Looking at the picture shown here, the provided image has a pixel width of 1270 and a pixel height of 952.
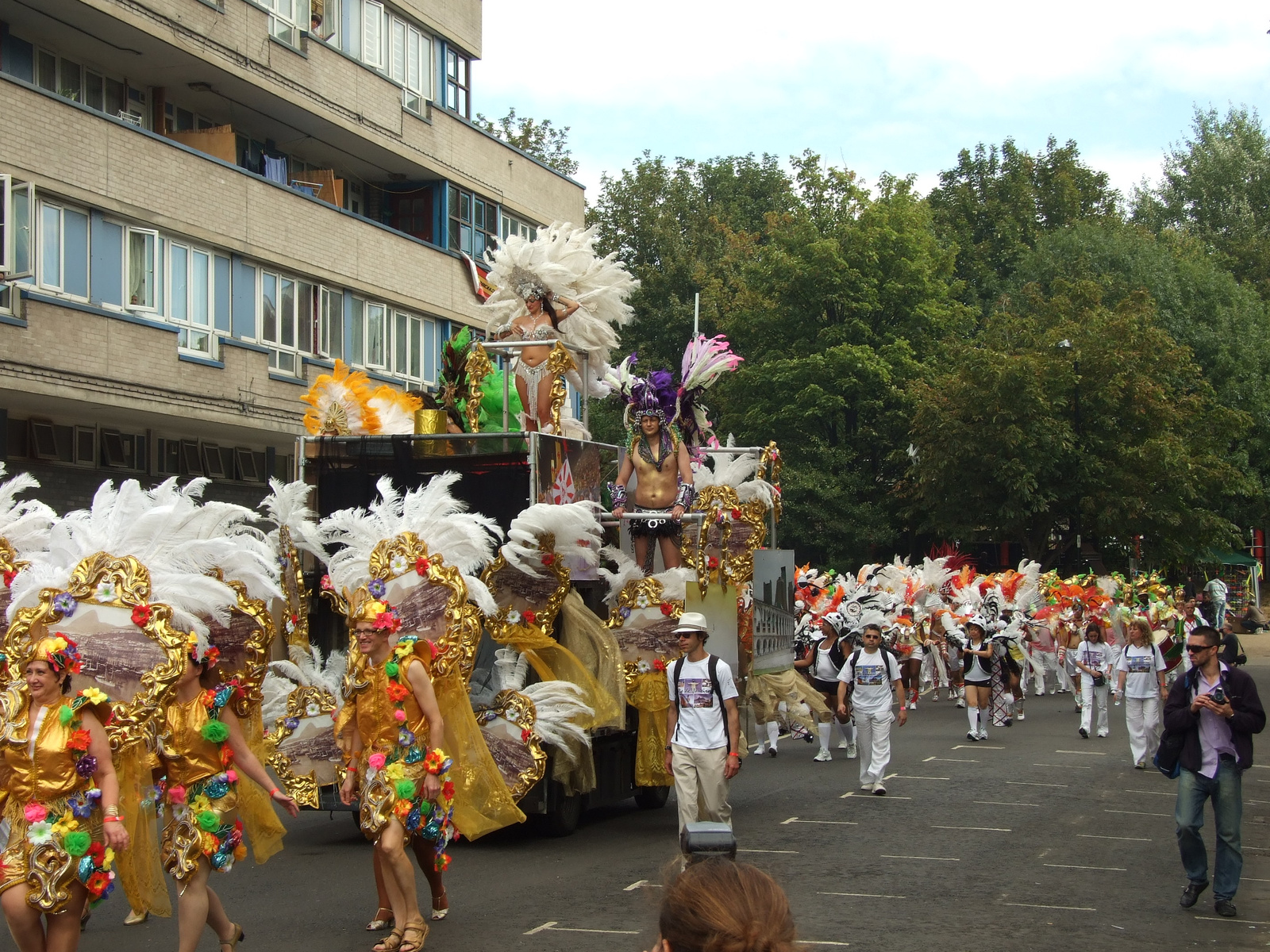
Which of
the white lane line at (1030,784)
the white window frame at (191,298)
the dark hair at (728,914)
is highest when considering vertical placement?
the white window frame at (191,298)

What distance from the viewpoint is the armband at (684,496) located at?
13.2 meters

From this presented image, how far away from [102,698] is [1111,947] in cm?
565

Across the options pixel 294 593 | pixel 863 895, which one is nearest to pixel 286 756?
pixel 294 593

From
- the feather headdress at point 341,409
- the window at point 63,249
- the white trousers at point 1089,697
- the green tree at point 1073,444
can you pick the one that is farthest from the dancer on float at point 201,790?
the green tree at point 1073,444

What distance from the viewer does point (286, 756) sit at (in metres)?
10.2

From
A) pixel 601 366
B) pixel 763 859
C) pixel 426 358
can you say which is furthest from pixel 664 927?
pixel 426 358

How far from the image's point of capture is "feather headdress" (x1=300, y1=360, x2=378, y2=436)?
41.0 feet

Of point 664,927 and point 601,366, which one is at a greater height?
point 601,366

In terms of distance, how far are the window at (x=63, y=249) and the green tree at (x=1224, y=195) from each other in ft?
163

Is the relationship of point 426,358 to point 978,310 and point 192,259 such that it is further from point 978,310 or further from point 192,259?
point 978,310

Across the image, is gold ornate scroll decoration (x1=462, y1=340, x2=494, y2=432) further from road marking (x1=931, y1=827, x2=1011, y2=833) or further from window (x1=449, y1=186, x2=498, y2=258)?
window (x1=449, y1=186, x2=498, y2=258)

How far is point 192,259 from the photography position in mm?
23422

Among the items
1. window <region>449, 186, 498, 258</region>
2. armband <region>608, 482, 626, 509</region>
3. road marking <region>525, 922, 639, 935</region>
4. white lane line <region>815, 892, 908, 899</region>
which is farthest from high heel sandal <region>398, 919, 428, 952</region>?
window <region>449, 186, 498, 258</region>

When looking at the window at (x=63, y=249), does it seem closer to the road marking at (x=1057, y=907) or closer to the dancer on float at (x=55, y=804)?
the dancer on float at (x=55, y=804)
